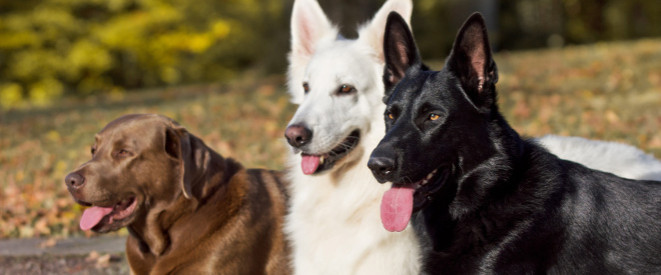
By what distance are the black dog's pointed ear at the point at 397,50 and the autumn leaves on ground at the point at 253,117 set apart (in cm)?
388

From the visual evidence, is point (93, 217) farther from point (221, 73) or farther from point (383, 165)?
point (221, 73)

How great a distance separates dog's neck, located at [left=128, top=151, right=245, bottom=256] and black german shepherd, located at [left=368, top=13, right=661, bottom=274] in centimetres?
147

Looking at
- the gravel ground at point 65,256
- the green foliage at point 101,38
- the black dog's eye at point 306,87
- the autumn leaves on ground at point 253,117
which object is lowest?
the green foliage at point 101,38

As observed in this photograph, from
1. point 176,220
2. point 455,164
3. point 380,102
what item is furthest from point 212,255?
point 455,164

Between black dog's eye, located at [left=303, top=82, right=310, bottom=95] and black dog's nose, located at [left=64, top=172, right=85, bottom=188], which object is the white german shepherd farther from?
black dog's nose, located at [left=64, top=172, right=85, bottom=188]

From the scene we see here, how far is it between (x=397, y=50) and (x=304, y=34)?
3.48 ft

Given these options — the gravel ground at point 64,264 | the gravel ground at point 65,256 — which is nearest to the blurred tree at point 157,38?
the gravel ground at point 65,256

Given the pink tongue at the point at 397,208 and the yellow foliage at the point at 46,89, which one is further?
the yellow foliage at the point at 46,89

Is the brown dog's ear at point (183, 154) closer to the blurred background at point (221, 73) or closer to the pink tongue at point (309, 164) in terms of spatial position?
the pink tongue at point (309, 164)

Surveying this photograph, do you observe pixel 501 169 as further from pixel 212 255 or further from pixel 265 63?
pixel 265 63

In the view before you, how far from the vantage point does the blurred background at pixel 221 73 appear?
10133 millimetres

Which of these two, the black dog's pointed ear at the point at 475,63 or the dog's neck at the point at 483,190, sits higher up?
the black dog's pointed ear at the point at 475,63

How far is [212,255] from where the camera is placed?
171 inches

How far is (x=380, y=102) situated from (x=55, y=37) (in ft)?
74.3
